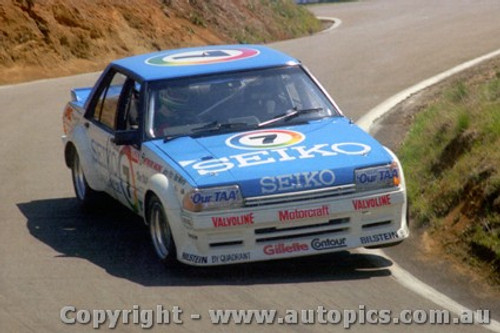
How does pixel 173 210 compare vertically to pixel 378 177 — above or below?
below

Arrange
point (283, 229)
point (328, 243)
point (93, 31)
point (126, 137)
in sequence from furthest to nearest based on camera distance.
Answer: point (93, 31) < point (126, 137) < point (328, 243) < point (283, 229)

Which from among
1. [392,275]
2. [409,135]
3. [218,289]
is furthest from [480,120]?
[218,289]

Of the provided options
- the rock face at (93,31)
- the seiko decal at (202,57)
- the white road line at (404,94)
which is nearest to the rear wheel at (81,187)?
the seiko decal at (202,57)

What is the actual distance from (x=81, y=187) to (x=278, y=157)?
330 centimetres

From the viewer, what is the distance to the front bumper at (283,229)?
908 centimetres

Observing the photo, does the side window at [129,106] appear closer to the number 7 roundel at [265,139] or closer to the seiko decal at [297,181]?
the number 7 roundel at [265,139]

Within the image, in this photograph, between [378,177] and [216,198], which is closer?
[216,198]

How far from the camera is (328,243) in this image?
9273 millimetres

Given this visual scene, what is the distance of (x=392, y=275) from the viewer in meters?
9.38

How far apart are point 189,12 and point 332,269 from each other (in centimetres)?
2368

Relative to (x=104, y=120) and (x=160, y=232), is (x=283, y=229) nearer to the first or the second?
(x=160, y=232)

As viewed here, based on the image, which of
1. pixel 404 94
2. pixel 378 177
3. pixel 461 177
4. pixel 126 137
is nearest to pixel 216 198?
pixel 378 177

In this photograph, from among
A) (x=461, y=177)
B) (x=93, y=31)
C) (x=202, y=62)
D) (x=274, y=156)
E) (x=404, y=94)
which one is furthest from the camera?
(x=93, y=31)

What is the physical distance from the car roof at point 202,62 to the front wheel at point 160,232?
1355 millimetres
